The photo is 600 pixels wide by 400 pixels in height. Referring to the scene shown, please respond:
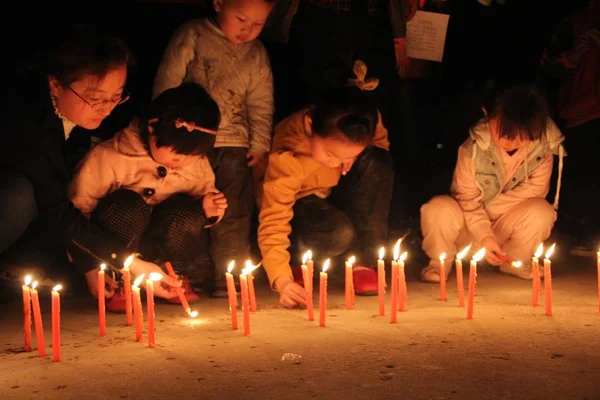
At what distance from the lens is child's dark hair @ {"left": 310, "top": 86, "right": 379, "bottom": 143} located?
4926 millimetres

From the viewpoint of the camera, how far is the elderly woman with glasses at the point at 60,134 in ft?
14.9

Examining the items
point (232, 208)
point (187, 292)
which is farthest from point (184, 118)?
point (187, 292)

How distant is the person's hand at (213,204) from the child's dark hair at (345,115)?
2.39 ft

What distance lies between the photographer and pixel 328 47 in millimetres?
5906

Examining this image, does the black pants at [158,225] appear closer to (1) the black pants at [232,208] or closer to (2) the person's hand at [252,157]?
(1) the black pants at [232,208]

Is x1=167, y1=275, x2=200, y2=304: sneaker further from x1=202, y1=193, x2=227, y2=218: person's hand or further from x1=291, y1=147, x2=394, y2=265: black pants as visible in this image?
x1=291, y1=147, x2=394, y2=265: black pants

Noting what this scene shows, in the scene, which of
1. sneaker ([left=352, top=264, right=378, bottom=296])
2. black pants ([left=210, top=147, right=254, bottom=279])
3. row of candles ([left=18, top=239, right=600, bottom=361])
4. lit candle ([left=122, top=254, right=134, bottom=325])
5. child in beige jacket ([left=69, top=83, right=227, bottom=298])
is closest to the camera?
row of candles ([left=18, top=239, right=600, bottom=361])

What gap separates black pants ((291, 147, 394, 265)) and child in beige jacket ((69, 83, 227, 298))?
66 cm

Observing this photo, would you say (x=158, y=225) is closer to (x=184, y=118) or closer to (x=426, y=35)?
(x=184, y=118)

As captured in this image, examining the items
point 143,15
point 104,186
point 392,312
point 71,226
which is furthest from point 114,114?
point 392,312

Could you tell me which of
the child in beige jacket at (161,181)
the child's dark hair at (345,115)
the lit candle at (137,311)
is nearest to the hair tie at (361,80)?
the child's dark hair at (345,115)

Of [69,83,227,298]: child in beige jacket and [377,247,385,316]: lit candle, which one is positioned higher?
[69,83,227,298]: child in beige jacket

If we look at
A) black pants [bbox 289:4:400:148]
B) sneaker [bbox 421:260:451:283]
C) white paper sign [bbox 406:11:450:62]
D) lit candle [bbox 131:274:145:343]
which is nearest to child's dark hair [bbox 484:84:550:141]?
sneaker [bbox 421:260:451:283]

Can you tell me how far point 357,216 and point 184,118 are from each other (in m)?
1.49
